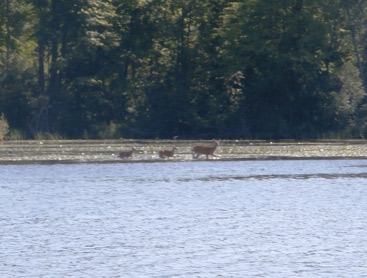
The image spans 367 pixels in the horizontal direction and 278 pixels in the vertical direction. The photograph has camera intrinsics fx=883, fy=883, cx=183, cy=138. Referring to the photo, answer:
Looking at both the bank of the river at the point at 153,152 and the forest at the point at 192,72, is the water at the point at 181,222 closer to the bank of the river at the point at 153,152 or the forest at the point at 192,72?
the bank of the river at the point at 153,152

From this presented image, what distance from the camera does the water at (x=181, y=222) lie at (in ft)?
40.9

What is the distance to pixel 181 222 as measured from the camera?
16.3 metres

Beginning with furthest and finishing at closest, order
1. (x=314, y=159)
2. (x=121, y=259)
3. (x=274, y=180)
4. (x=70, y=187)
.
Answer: (x=314, y=159) < (x=274, y=180) < (x=70, y=187) < (x=121, y=259)

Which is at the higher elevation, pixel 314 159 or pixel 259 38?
pixel 259 38

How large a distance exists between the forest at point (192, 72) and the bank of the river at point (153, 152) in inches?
258

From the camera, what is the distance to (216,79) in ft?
152

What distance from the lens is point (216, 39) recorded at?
46.8 metres

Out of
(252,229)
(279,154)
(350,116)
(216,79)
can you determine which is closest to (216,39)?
(216,79)

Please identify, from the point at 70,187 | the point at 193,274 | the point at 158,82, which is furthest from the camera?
the point at 158,82

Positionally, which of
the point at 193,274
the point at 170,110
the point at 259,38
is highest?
the point at 259,38

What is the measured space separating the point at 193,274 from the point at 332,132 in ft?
104

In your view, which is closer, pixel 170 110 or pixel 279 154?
pixel 279 154

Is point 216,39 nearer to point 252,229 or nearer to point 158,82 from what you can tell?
point 158,82

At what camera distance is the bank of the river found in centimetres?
2888
